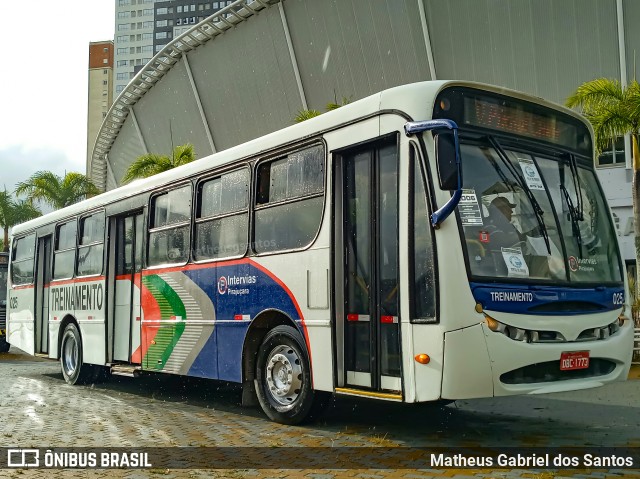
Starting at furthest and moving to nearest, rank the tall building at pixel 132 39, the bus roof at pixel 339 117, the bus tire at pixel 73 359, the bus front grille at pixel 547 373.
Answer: the tall building at pixel 132 39 < the bus tire at pixel 73 359 < the bus roof at pixel 339 117 < the bus front grille at pixel 547 373

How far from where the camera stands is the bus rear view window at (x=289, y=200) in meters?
7.89

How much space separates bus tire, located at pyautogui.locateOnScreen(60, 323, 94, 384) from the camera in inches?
519

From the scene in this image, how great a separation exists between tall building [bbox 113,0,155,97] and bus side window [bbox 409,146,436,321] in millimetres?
138496

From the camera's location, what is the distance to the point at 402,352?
661cm

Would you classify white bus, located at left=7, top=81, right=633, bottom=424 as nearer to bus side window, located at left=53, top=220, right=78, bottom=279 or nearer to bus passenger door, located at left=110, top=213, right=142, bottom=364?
bus passenger door, located at left=110, top=213, right=142, bottom=364

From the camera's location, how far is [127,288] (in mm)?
11609

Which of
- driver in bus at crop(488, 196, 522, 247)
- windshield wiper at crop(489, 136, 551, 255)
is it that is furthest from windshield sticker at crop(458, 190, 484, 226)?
windshield wiper at crop(489, 136, 551, 255)

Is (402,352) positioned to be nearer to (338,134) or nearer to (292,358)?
(292,358)

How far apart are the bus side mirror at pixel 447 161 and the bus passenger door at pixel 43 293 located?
10.4m

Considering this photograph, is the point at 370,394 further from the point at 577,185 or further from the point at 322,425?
the point at 577,185

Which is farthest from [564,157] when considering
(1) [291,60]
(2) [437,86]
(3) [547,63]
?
(1) [291,60]

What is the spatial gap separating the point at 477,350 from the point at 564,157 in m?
2.50

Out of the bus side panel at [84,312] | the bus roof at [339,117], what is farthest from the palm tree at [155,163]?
the bus roof at [339,117]

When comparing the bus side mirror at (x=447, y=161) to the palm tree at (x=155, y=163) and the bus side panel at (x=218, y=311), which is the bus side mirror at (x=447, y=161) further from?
the palm tree at (x=155, y=163)
